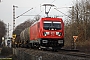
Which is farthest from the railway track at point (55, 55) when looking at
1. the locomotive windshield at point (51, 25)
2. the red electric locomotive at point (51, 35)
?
the locomotive windshield at point (51, 25)

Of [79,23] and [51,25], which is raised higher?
[79,23]

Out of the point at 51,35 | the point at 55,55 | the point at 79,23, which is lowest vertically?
the point at 55,55

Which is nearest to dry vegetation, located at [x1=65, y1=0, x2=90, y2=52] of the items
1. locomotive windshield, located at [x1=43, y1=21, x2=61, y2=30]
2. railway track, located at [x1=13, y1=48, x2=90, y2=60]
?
locomotive windshield, located at [x1=43, y1=21, x2=61, y2=30]

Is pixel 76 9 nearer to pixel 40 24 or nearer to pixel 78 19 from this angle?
pixel 78 19

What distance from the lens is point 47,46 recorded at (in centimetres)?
2727

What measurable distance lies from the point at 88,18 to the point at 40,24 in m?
27.2

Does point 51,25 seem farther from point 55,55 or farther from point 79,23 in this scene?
point 79,23

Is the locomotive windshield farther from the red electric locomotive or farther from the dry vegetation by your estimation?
the dry vegetation

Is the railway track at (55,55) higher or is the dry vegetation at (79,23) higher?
the dry vegetation at (79,23)

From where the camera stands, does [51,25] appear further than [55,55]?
Yes

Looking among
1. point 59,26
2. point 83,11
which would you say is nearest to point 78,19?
point 83,11

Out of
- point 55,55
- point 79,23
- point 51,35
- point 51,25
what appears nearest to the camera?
point 55,55

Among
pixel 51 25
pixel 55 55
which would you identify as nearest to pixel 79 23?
pixel 51 25

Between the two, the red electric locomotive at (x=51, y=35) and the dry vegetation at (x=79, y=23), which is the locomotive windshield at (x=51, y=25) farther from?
the dry vegetation at (x=79, y=23)
